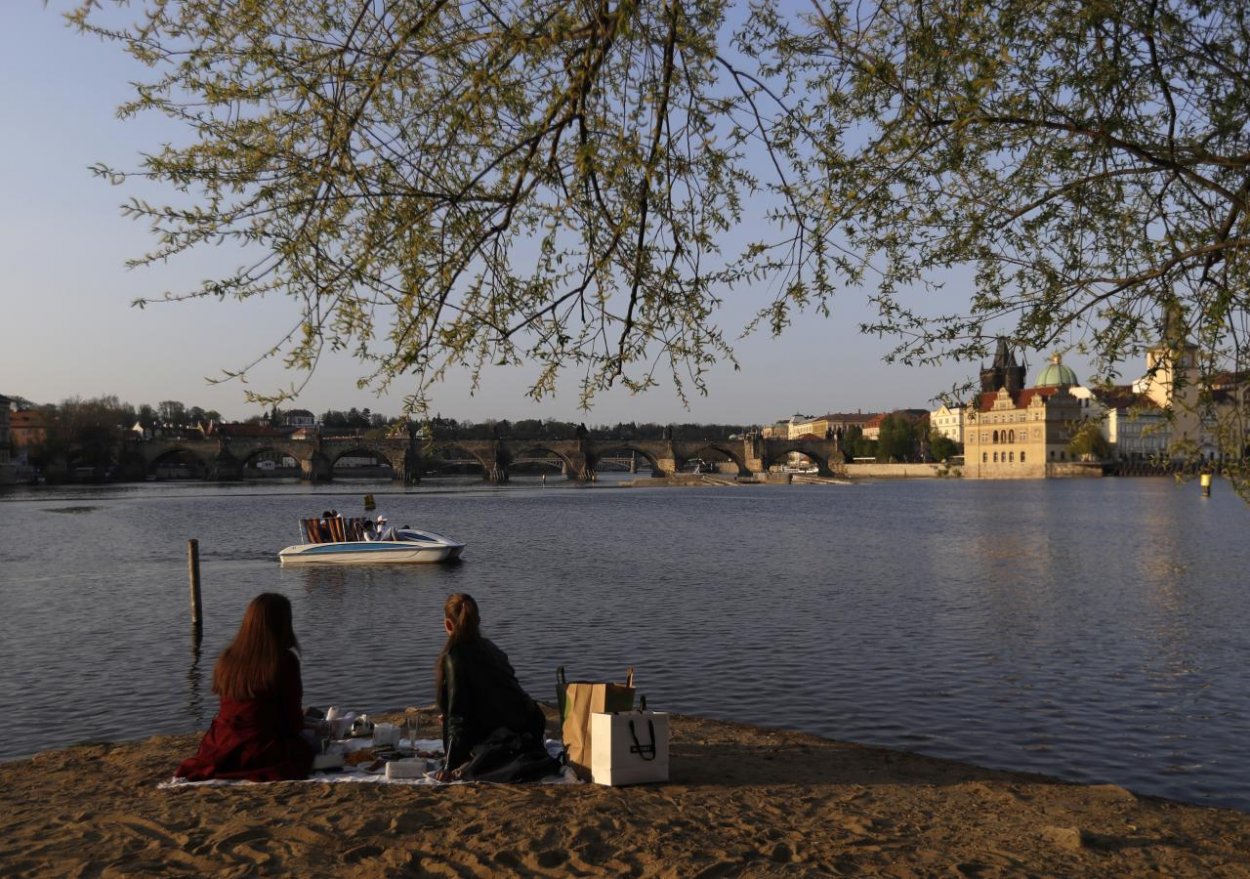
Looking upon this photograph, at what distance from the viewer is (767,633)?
20250 mm

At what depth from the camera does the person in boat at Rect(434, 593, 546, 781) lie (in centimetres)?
788

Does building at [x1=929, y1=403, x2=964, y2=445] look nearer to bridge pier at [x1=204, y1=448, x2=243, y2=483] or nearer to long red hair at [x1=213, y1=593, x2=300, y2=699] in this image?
bridge pier at [x1=204, y1=448, x2=243, y2=483]

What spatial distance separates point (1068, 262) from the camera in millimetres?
8398

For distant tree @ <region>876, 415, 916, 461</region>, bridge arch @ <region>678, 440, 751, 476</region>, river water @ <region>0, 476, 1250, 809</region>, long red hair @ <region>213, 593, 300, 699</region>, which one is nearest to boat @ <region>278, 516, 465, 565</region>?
river water @ <region>0, 476, 1250, 809</region>

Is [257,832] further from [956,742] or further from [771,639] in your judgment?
[771,639]

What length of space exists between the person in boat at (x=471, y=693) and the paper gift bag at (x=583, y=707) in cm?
33

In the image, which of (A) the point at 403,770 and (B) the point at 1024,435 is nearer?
(A) the point at 403,770

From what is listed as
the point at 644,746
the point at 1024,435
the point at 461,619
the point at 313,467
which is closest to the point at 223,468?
the point at 313,467

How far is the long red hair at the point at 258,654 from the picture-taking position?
7570 mm

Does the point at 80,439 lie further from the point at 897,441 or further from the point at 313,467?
the point at 897,441

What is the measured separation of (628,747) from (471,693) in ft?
4.52

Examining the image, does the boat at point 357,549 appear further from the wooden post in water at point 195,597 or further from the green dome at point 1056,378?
the green dome at point 1056,378

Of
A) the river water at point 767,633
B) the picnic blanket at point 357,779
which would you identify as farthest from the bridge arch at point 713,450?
the picnic blanket at point 357,779

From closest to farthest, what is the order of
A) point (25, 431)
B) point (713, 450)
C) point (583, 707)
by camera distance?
1. point (583, 707)
2. point (25, 431)
3. point (713, 450)
